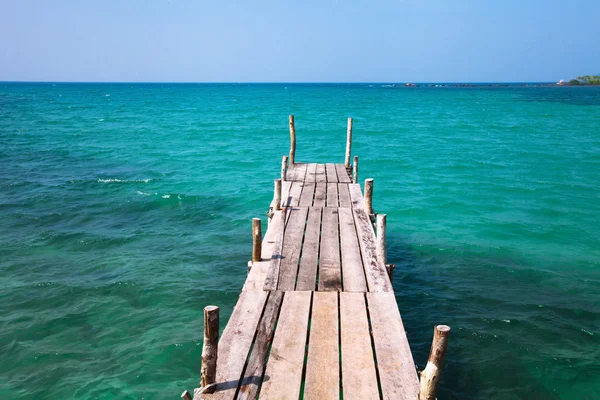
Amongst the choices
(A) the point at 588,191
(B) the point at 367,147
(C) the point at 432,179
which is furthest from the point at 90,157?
(A) the point at 588,191

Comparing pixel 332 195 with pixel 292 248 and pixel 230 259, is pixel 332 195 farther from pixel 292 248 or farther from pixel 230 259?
pixel 292 248

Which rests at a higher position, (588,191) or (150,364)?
(588,191)

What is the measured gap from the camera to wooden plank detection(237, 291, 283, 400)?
557 cm

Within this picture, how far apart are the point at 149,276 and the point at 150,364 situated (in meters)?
4.36

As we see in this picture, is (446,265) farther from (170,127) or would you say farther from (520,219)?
(170,127)

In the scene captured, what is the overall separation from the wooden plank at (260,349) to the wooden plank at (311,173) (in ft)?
27.6

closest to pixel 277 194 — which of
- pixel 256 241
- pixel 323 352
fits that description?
pixel 256 241

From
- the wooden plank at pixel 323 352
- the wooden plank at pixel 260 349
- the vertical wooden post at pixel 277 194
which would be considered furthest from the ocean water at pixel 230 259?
the wooden plank at pixel 323 352

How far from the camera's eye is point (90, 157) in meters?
31.4

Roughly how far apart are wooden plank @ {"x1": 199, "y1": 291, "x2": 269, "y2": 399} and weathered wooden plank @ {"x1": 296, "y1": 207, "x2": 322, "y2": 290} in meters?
0.84

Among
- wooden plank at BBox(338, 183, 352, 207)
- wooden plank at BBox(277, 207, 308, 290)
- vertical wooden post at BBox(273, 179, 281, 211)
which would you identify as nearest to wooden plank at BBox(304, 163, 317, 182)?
wooden plank at BBox(338, 183, 352, 207)

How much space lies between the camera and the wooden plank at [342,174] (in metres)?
15.8

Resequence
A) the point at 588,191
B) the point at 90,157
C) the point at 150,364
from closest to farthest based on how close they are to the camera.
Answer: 1. the point at 150,364
2. the point at 588,191
3. the point at 90,157

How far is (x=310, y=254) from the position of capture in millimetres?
9461
